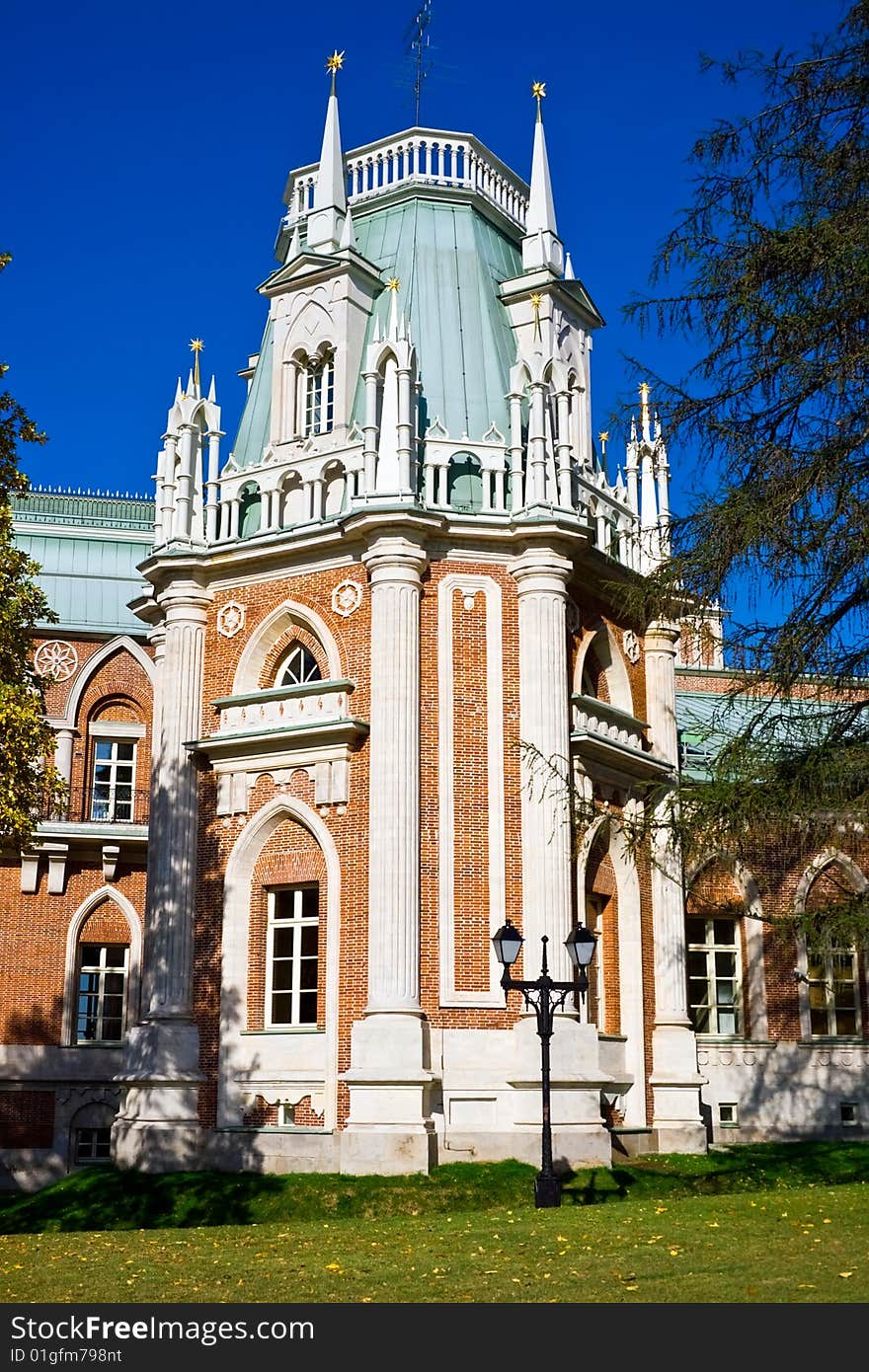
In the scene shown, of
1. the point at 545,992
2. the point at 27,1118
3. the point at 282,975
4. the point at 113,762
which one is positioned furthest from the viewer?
the point at 113,762

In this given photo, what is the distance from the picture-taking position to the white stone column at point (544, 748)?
930 inches

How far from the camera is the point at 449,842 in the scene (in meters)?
23.9

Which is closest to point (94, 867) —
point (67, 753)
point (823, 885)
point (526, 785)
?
point (67, 753)

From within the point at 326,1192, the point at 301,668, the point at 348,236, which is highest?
the point at 348,236

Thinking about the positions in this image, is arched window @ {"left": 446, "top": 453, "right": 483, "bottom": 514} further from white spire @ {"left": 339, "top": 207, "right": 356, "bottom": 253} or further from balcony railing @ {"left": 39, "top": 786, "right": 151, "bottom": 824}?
balcony railing @ {"left": 39, "top": 786, "right": 151, "bottom": 824}

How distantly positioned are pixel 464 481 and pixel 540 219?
5.69 metres

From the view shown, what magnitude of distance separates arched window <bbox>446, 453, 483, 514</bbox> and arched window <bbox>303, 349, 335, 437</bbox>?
2454 mm

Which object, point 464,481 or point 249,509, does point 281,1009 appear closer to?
point 249,509

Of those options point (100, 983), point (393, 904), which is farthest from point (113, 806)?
point (393, 904)

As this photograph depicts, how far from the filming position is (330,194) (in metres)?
28.7

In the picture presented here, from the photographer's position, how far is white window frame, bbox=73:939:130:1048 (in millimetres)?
31797

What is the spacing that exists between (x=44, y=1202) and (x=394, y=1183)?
5.31 meters

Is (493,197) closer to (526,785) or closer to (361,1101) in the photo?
(526,785)

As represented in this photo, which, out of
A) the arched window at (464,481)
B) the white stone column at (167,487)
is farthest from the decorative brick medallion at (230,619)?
the arched window at (464,481)
